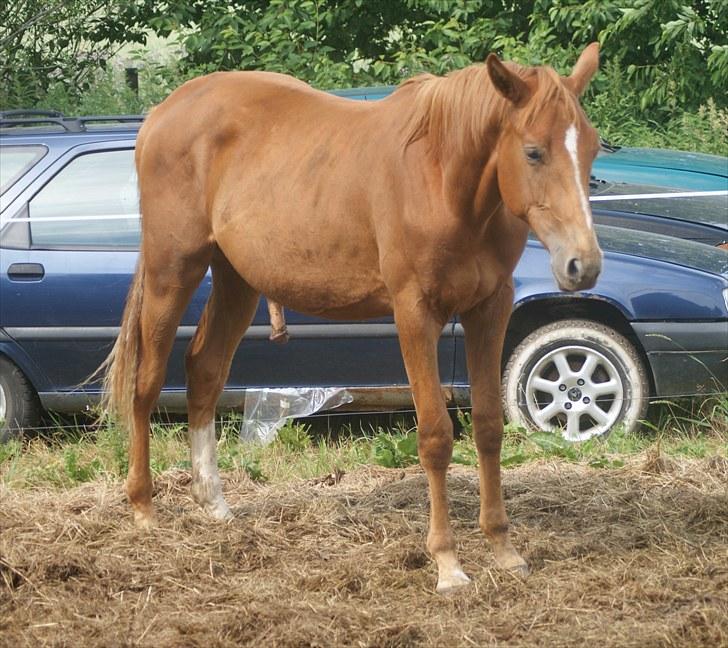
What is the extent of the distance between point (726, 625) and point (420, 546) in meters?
1.29

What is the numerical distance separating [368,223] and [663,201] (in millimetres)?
4597

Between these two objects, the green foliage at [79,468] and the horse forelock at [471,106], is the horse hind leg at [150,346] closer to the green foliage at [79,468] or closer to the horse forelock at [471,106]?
the green foliage at [79,468]

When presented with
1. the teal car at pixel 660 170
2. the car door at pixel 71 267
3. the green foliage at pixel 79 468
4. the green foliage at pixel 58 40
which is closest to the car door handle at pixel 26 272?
the car door at pixel 71 267

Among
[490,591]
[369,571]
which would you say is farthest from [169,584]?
[490,591]

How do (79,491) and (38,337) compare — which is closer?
(79,491)

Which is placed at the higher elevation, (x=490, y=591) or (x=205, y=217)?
(x=205, y=217)

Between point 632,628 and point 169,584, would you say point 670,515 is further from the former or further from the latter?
point 169,584

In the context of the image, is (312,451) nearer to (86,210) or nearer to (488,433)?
(86,210)

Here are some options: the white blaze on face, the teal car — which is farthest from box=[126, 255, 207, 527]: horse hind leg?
the teal car

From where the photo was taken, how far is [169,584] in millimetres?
4648

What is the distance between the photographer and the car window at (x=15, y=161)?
709 centimetres

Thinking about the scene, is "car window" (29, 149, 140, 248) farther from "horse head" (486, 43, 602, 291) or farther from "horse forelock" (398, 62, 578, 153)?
"horse head" (486, 43, 602, 291)

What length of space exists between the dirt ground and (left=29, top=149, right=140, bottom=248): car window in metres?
1.63

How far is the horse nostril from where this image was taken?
3969 millimetres
